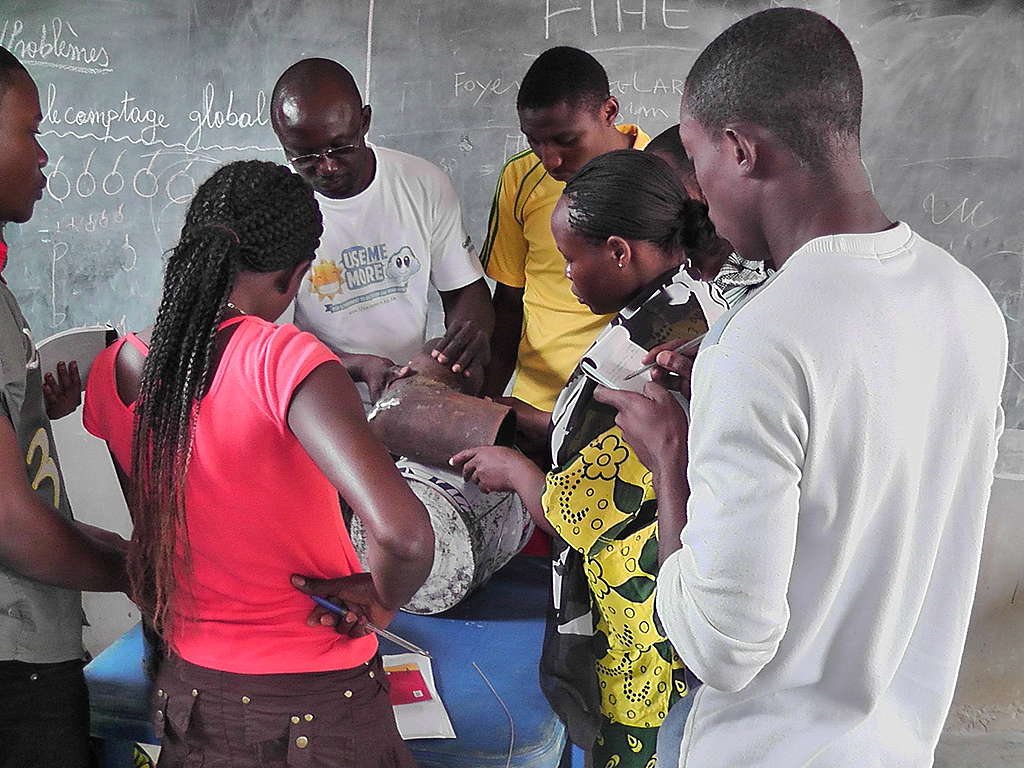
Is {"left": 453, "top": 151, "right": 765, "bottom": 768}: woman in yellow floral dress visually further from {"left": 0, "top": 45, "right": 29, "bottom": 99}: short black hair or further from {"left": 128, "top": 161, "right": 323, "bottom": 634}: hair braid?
{"left": 0, "top": 45, "right": 29, "bottom": 99}: short black hair

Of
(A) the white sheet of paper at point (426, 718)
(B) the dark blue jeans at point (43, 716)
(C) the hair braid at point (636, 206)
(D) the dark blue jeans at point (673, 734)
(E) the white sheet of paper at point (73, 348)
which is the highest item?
(C) the hair braid at point (636, 206)

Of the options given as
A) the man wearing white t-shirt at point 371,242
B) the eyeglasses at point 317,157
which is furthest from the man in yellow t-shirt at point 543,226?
the eyeglasses at point 317,157

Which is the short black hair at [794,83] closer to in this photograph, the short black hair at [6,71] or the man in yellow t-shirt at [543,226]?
the short black hair at [6,71]

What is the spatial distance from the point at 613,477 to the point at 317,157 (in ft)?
4.51

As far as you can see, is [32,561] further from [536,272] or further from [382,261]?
[536,272]

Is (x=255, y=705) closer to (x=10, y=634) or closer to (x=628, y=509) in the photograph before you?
(x=10, y=634)

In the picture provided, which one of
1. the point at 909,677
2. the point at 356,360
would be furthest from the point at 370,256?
the point at 909,677

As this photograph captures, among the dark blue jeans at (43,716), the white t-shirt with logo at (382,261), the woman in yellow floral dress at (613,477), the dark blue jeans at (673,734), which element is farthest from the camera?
the white t-shirt with logo at (382,261)

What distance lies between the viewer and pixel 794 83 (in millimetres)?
957

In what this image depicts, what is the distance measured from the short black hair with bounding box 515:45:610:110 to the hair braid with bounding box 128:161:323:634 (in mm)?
1177

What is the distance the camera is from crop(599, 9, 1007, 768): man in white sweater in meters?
0.89

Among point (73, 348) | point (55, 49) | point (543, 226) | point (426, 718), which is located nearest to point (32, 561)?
point (73, 348)

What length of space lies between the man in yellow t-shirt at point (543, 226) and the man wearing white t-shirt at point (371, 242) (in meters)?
0.11

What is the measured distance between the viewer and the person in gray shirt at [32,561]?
50.7 inches
